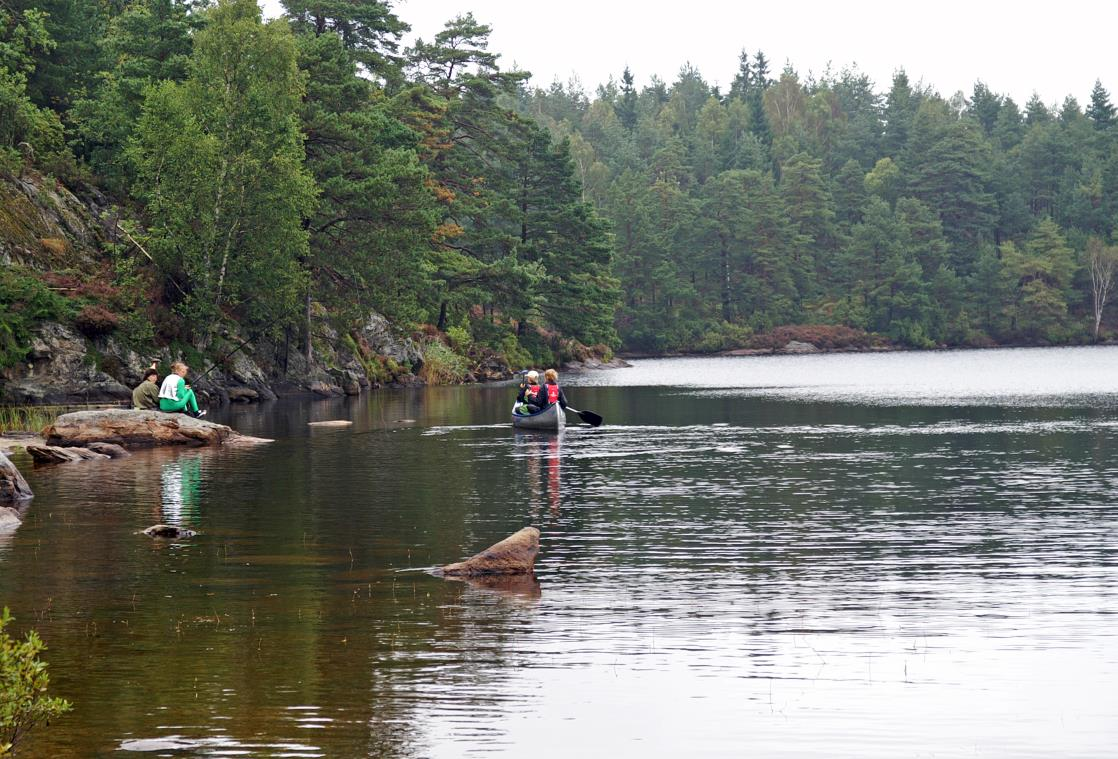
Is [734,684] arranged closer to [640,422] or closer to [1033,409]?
[640,422]

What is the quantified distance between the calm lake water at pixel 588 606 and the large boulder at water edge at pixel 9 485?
0.81 m

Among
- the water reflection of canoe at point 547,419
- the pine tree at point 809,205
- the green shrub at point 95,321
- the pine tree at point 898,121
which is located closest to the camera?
the water reflection of canoe at point 547,419

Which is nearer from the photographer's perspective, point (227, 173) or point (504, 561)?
point (504, 561)

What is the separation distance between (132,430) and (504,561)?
23.5m

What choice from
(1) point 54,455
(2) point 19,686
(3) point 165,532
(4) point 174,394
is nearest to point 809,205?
(4) point 174,394

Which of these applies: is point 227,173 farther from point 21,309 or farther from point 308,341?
point 21,309

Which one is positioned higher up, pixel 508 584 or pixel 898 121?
pixel 898 121

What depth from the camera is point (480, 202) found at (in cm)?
9575

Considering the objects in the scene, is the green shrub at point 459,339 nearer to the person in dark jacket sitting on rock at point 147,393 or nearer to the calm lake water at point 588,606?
the person in dark jacket sitting on rock at point 147,393

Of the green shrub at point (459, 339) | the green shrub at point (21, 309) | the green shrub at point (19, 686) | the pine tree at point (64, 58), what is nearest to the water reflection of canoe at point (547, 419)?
the green shrub at point (21, 309)

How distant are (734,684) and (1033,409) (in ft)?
143

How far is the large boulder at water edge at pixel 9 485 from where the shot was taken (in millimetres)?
24344

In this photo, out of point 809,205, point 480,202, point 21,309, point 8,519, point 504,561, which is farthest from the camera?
point 809,205

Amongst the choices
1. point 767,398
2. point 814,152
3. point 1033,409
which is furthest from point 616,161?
point 1033,409
